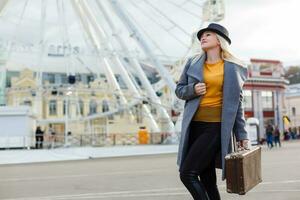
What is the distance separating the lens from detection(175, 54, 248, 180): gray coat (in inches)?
160

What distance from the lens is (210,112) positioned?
4.15 meters

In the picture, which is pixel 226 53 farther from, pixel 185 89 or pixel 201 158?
pixel 201 158

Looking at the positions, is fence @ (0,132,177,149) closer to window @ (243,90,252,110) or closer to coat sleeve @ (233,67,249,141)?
coat sleeve @ (233,67,249,141)

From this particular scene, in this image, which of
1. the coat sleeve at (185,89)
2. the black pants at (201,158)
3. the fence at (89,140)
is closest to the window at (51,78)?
the fence at (89,140)

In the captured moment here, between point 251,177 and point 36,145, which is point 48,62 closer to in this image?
point 36,145

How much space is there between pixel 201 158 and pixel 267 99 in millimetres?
62265

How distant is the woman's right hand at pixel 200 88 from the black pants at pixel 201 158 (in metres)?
0.25

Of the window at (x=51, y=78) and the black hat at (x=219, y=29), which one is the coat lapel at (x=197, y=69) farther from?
the window at (x=51, y=78)

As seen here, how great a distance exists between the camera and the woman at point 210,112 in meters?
4.02

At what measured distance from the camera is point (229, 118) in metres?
4.08

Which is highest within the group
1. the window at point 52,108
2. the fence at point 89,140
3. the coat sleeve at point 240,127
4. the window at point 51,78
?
the window at point 51,78

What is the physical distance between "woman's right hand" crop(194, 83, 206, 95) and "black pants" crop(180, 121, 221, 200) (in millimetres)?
254

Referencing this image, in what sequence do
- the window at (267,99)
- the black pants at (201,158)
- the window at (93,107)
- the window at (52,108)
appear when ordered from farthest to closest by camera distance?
the window at (267,99)
the window at (93,107)
the window at (52,108)
the black pants at (201,158)

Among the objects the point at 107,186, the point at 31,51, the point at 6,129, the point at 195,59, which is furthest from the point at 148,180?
the point at 31,51
